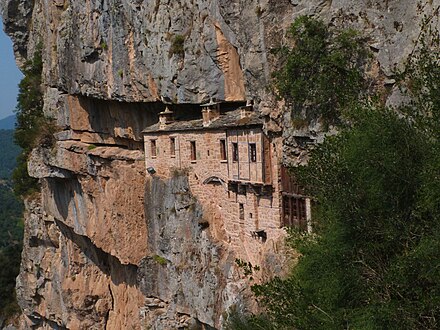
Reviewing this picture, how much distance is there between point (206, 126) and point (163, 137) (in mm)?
3768

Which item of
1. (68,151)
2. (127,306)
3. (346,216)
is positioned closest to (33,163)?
(68,151)

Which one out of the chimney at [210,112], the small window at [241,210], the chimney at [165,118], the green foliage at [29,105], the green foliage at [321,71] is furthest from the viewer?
the green foliage at [29,105]

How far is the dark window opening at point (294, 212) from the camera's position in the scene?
2220 cm

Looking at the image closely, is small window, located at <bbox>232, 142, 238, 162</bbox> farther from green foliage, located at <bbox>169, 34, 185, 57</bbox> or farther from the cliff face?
green foliage, located at <bbox>169, 34, 185, 57</bbox>

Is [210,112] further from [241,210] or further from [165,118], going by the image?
[241,210]

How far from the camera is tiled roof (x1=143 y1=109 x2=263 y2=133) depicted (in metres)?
24.4

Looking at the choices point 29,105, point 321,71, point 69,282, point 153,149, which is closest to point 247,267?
point 321,71

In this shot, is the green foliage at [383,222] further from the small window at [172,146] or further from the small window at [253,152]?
the small window at [172,146]

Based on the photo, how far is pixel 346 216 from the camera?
14898mm

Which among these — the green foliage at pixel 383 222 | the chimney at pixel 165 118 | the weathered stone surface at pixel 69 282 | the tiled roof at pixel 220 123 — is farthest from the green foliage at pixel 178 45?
the green foliage at pixel 383 222

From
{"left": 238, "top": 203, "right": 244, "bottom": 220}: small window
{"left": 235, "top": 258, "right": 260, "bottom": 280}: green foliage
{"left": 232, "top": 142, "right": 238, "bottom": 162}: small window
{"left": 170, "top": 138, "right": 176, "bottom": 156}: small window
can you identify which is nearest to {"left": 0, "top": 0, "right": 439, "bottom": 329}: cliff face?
{"left": 235, "top": 258, "right": 260, "bottom": 280}: green foliage

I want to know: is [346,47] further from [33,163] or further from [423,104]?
[33,163]

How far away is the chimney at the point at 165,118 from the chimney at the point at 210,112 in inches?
131

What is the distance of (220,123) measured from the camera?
86.8 feet
